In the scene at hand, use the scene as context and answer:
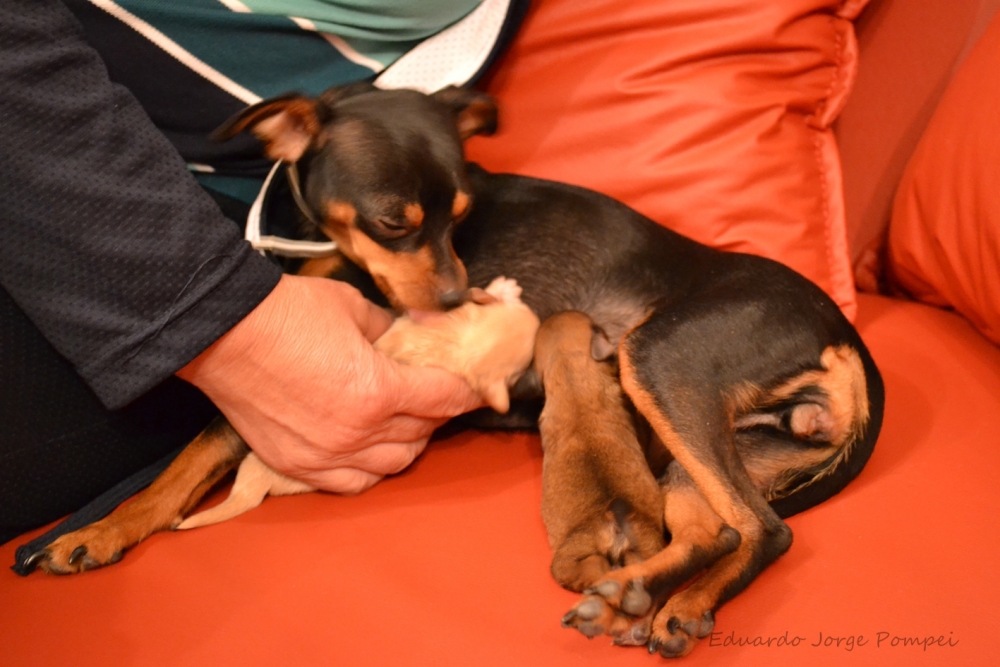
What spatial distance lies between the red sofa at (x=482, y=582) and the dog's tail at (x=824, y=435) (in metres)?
0.04

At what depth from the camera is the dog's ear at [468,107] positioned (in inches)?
60.7

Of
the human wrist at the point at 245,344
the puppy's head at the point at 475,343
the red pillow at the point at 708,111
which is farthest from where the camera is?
the red pillow at the point at 708,111

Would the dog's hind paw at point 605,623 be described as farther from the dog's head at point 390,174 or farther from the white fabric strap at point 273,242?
the white fabric strap at point 273,242

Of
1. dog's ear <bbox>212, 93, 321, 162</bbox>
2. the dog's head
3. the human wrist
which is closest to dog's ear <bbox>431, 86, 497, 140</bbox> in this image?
the dog's head

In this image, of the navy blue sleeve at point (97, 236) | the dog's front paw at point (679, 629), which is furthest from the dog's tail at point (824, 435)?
the navy blue sleeve at point (97, 236)

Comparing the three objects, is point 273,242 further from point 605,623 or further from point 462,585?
point 605,623

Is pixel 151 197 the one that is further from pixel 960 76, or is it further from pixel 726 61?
pixel 960 76

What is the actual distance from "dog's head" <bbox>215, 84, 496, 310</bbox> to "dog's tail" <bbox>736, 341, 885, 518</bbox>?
0.62 m

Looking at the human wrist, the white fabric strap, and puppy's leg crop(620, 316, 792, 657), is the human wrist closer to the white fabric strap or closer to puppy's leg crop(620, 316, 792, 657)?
the white fabric strap

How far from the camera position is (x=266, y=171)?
60.9 inches

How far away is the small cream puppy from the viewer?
1304 mm

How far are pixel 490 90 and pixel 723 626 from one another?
1222 millimetres

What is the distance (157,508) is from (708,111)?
124 centimetres

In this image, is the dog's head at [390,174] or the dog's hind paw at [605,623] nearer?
the dog's hind paw at [605,623]
